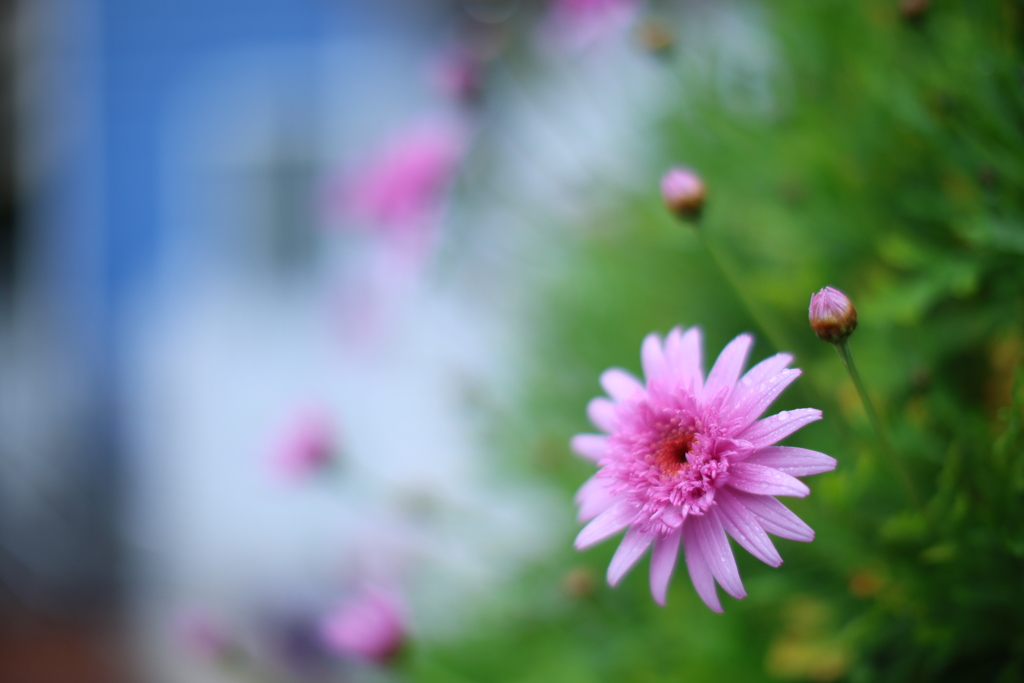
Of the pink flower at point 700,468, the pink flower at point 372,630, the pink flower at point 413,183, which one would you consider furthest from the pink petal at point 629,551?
the pink flower at point 413,183

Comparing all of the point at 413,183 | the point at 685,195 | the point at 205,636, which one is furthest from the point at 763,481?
the point at 205,636

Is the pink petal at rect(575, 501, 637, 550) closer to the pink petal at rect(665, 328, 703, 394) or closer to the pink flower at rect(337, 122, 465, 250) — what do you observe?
the pink petal at rect(665, 328, 703, 394)

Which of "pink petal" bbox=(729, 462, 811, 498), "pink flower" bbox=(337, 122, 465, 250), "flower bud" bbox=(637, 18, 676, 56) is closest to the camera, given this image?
"pink petal" bbox=(729, 462, 811, 498)

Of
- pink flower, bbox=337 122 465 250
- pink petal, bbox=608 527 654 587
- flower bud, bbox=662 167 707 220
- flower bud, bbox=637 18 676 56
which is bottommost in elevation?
pink petal, bbox=608 527 654 587

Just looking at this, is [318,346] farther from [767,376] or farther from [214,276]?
[767,376]

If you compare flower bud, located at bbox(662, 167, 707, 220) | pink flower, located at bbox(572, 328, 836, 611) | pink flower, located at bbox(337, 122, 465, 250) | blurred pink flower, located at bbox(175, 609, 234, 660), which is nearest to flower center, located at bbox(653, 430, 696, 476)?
pink flower, located at bbox(572, 328, 836, 611)

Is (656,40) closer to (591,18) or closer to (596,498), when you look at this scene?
(591,18)
